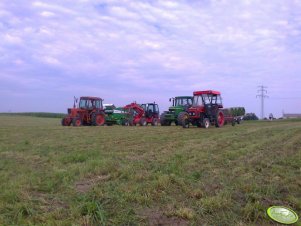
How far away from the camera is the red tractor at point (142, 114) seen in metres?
30.2

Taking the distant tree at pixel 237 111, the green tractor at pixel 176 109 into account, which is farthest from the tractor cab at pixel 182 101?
the distant tree at pixel 237 111

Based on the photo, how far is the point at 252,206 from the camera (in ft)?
16.1

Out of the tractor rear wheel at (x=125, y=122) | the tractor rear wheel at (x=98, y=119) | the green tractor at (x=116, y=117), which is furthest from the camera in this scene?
the green tractor at (x=116, y=117)

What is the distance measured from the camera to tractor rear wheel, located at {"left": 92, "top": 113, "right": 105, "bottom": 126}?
27531 mm

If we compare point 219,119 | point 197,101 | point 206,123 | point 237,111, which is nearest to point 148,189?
point 206,123

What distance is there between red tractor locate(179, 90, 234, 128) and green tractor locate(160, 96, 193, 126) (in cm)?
327

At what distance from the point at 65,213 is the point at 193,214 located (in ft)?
5.13

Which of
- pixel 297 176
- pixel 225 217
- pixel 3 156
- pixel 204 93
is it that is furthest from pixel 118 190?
pixel 204 93

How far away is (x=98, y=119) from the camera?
28.2 m

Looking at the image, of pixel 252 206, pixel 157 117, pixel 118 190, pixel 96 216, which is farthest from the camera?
pixel 157 117

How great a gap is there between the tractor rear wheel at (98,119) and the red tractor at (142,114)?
249 centimetres

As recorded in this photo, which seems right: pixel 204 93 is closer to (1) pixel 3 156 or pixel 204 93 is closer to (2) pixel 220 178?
(1) pixel 3 156

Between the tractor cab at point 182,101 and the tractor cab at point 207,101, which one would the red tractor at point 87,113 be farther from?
the tractor cab at point 207,101

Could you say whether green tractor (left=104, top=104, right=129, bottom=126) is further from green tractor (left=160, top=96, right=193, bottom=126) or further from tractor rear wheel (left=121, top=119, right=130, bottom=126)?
green tractor (left=160, top=96, right=193, bottom=126)
